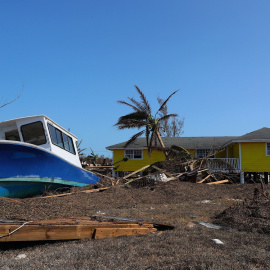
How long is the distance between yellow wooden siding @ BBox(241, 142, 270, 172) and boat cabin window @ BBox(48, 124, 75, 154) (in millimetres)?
13774

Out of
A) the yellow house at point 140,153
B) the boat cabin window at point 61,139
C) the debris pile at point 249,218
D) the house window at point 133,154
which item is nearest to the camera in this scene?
the debris pile at point 249,218

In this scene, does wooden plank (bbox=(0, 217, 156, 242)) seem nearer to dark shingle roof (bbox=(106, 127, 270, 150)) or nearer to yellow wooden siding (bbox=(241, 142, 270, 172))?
dark shingle roof (bbox=(106, 127, 270, 150))

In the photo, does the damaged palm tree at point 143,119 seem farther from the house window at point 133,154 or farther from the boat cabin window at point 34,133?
the boat cabin window at point 34,133

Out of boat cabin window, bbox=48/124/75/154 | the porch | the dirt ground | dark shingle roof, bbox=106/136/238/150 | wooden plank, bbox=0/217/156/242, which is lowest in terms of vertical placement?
the dirt ground

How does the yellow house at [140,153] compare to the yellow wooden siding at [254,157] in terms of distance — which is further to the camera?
the yellow house at [140,153]

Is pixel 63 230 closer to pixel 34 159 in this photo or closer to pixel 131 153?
pixel 34 159

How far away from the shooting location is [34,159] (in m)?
10.8

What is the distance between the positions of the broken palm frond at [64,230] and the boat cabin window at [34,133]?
7.23 metres

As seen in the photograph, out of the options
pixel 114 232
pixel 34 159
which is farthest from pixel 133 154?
pixel 114 232

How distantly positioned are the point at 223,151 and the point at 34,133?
64.7ft

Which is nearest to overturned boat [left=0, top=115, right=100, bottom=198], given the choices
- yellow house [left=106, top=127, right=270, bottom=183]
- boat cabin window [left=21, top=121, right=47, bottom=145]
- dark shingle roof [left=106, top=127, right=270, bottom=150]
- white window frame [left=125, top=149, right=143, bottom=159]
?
boat cabin window [left=21, top=121, right=47, bottom=145]

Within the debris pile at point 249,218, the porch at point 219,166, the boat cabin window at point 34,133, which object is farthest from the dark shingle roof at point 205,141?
the debris pile at point 249,218

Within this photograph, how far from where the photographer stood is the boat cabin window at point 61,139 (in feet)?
40.3

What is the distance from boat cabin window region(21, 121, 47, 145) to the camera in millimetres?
11805
